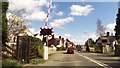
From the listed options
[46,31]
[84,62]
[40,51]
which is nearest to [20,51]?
[84,62]

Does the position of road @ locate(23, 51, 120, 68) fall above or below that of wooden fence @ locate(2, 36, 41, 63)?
below

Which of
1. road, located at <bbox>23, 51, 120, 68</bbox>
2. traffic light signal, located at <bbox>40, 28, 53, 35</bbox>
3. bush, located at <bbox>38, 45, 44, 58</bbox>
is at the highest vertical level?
traffic light signal, located at <bbox>40, 28, 53, 35</bbox>

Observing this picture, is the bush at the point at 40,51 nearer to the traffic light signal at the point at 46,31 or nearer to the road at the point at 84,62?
the road at the point at 84,62

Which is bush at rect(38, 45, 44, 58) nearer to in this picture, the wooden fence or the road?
the road

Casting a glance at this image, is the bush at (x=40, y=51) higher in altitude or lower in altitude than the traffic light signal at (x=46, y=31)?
lower

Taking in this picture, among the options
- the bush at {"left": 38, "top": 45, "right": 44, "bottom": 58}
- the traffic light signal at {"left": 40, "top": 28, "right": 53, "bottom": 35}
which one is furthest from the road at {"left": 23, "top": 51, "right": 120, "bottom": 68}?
the traffic light signal at {"left": 40, "top": 28, "right": 53, "bottom": 35}

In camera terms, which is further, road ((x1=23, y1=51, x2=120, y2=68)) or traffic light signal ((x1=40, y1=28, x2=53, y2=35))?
traffic light signal ((x1=40, y1=28, x2=53, y2=35))

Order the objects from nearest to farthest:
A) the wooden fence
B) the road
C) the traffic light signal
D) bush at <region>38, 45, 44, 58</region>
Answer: the wooden fence < the road < bush at <region>38, 45, 44, 58</region> < the traffic light signal

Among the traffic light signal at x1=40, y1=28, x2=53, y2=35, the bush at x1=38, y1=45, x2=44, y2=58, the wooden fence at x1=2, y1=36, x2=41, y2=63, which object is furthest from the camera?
the traffic light signal at x1=40, y1=28, x2=53, y2=35

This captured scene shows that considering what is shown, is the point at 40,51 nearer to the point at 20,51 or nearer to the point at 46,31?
the point at 46,31

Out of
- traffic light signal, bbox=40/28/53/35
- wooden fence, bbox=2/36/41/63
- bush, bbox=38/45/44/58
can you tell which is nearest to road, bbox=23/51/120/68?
bush, bbox=38/45/44/58

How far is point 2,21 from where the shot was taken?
925 inches

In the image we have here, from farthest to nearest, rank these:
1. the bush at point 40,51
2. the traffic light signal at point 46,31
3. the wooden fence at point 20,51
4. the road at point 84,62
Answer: the traffic light signal at point 46,31 → the bush at point 40,51 → the road at point 84,62 → the wooden fence at point 20,51

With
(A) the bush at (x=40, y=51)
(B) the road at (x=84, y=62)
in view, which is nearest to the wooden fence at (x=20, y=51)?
(B) the road at (x=84, y=62)
